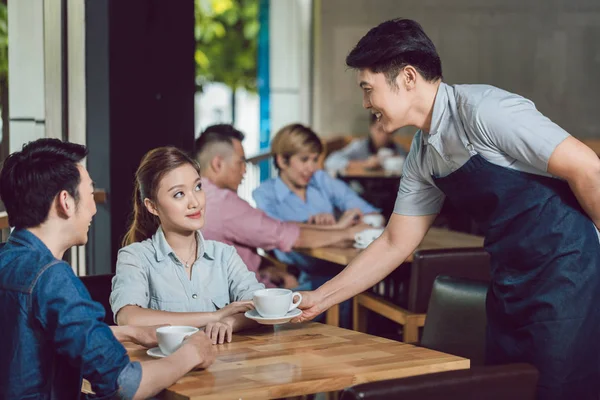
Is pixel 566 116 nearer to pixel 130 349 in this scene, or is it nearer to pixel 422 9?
pixel 422 9

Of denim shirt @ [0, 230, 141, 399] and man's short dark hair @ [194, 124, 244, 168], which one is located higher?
man's short dark hair @ [194, 124, 244, 168]

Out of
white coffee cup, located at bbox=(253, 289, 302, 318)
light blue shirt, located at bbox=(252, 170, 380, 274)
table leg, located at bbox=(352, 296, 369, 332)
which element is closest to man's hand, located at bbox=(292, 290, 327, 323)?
white coffee cup, located at bbox=(253, 289, 302, 318)

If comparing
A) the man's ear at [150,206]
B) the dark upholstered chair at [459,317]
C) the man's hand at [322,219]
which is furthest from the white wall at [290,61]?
the man's ear at [150,206]

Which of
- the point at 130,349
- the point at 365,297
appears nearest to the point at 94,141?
the point at 365,297

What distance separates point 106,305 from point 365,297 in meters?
1.69

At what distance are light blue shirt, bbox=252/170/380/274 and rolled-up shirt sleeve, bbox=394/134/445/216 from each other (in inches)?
74.2

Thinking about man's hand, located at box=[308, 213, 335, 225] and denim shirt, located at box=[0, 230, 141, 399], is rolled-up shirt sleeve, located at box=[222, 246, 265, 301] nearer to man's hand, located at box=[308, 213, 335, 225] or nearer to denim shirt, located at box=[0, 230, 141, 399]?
denim shirt, located at box=[0, 230, 141, 399]

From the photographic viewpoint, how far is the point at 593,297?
2.24m

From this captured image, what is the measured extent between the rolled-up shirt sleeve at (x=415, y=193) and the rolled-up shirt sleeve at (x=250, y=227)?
3.87ft

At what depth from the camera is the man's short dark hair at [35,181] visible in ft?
6.27

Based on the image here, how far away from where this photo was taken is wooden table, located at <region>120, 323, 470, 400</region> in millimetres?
1926

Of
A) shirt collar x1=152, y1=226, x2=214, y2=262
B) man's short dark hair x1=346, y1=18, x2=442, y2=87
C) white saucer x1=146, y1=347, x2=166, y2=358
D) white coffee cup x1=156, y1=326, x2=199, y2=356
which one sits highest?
man's short dark hair x1=346, y1=18, x2=442, y2=87

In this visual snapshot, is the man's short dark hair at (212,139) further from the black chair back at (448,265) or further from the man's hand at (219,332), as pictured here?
the man's hand at (219,332)

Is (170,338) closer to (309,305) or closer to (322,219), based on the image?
(309,305)
